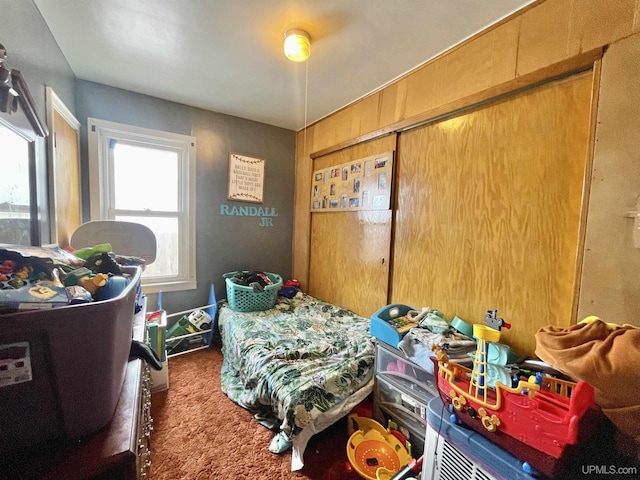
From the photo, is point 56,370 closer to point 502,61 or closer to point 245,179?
point 502,61

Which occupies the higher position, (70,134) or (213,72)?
(213,72)

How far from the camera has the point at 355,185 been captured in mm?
2338

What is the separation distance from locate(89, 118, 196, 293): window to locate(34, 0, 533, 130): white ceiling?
407mm

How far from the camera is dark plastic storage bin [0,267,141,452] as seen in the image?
1.43ft

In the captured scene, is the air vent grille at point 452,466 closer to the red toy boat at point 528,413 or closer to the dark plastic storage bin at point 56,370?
the red toy boat at point 528,413

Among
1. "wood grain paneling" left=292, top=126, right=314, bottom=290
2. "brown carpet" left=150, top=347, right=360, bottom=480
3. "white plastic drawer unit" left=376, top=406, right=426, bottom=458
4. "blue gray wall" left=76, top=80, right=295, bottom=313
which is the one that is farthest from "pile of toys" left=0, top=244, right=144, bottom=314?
"wood grain paneling" left=292, top=126, right=314, bottom=290

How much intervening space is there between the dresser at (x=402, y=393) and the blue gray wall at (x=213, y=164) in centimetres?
183

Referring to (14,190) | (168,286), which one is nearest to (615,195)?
(14,190)

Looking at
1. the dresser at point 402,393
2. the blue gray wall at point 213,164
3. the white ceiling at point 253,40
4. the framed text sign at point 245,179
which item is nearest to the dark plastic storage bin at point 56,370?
the dresser at point 402,393

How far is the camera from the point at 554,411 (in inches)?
29.9

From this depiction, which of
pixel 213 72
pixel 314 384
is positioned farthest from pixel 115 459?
pixel 213 72

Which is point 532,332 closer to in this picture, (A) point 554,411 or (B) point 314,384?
(A) point 554,411

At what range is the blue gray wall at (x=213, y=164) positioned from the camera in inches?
82.2

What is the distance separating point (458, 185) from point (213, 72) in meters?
1.86
